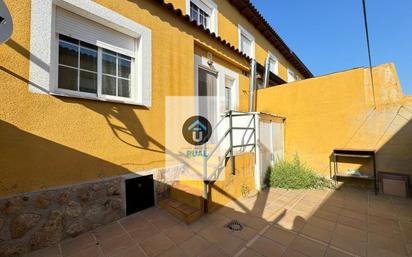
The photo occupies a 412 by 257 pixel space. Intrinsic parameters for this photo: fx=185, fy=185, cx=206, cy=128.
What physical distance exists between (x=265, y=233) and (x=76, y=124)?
3606 mm

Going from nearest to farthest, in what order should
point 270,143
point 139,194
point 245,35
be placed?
point 139,194
point 270,143
point 245,35

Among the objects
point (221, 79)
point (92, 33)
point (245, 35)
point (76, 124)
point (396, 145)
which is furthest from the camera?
point (245, 35)

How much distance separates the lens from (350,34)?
3.81 m

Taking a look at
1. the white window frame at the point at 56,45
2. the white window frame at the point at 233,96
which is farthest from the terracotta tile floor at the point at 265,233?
the white window frame at the point at 233,96

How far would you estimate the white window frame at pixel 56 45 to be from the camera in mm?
2729

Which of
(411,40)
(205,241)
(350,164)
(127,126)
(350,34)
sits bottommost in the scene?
(205,241)

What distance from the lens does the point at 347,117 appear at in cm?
579

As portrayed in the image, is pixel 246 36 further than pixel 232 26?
Yes

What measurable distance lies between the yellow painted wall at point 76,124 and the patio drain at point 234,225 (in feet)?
6.48

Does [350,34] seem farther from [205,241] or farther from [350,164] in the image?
[205,241]

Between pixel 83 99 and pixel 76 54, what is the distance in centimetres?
86

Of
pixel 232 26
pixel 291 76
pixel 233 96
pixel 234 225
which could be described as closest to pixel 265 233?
pixel 234 225

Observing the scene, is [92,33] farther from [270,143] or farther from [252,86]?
[252,86]

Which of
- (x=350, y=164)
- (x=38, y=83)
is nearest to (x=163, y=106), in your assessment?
(x=38, y=83)
